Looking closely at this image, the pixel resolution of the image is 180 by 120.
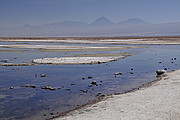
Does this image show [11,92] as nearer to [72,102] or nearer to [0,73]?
[72,102]

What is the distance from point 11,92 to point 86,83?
5.17m

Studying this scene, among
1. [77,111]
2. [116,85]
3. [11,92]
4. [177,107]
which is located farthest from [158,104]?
[11,92]

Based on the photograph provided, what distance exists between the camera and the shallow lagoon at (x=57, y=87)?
13.0 metres

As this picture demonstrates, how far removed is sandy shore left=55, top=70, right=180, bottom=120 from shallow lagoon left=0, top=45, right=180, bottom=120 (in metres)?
1.57

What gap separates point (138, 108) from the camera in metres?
11.5

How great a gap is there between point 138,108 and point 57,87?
739 centimetres

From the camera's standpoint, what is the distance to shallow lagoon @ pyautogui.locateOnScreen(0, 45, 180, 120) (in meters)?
13.0

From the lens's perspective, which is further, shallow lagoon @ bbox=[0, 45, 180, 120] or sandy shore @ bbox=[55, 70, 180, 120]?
shallow lagoon @ bbox=[0, 45, 180, 120]

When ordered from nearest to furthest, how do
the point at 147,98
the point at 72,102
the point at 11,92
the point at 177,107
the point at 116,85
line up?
the point at 177,107 < the point at 147,98 < the point at 72,102 < the point at 11,92 < the point at 116,85

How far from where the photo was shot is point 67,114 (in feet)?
38.5

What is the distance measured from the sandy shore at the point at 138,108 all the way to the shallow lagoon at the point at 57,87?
5.15 ft

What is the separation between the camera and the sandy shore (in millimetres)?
10562

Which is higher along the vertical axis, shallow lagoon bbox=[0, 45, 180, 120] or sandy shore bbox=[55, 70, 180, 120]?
sandy shore bbox=[55, 70, 180, 120]

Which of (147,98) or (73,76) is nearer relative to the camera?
(147,98)
